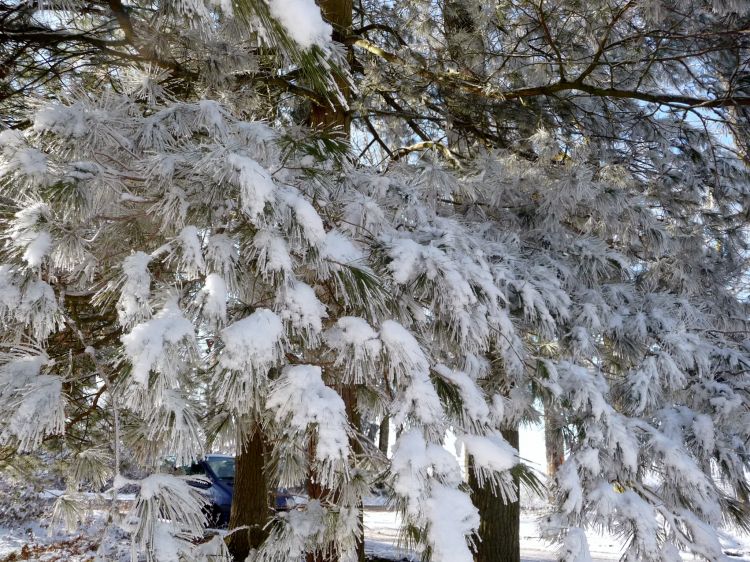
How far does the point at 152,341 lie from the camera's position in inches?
51.3

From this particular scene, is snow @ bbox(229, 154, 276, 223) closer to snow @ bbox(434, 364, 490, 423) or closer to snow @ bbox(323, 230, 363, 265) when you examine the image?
snow @ bbox(323, 230, 363, 265)

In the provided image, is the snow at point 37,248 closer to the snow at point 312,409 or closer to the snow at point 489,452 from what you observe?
the snow at point 312,409

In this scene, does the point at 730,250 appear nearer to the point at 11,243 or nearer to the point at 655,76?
the point at 655,76

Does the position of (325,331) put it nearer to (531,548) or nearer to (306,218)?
(306,218)

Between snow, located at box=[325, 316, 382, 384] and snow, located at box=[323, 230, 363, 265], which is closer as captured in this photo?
snow, located at box=[325, 316, 382, 384]

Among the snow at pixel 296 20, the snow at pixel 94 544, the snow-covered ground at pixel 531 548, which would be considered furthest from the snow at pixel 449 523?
the snow-covered ground at pixel 531 548

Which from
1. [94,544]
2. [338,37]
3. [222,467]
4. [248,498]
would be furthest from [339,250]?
[222,467]

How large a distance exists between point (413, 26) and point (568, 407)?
310 centimetres

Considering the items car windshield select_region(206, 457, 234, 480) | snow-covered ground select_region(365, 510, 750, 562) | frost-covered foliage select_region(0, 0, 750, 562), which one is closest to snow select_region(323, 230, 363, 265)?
frost-covered foliage select_region(0, 0, 750, 562)

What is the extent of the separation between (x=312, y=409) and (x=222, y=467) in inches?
304

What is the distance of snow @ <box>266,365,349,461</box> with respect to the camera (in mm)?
1502

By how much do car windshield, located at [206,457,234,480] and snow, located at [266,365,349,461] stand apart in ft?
24.0

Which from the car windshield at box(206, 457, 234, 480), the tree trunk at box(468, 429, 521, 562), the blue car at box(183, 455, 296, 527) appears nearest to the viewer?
the tree trunk at box(468, 429, 521, 562)

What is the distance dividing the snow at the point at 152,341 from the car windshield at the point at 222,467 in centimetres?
753
